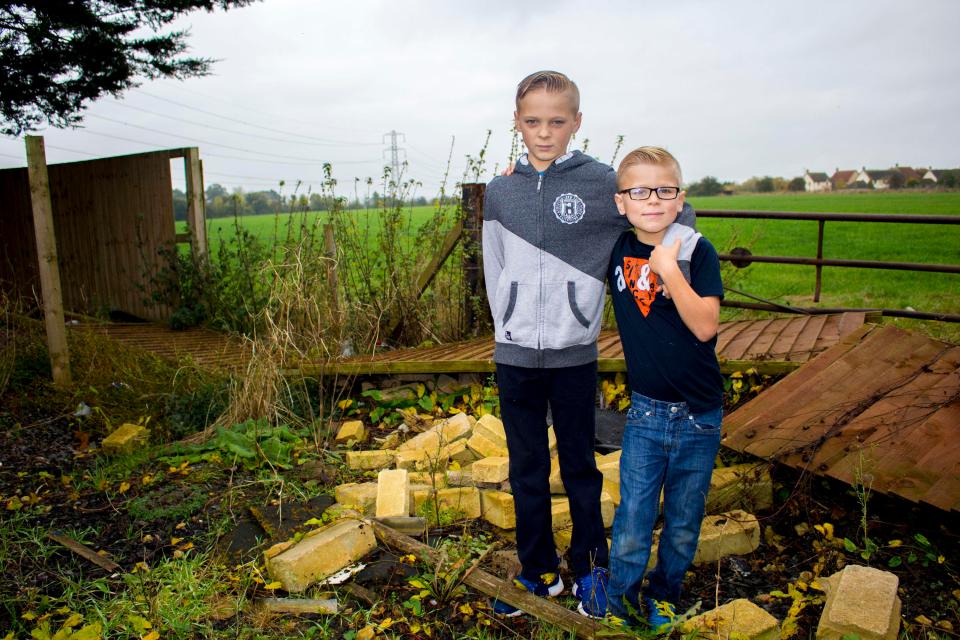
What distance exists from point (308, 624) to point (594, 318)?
1672 mm

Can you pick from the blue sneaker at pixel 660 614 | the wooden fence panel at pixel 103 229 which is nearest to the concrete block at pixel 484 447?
the blue sneaker at pixel 660 614

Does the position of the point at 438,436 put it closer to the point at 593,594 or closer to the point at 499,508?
the point at 499,508

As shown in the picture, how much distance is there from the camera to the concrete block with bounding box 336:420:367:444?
16.6 feet

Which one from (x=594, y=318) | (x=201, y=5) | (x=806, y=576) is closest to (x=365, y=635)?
(x=594, y=318)

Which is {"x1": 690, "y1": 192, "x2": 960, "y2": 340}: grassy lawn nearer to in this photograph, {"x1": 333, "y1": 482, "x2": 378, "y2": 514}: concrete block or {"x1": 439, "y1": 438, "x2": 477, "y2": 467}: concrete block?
{"x1": 439, "y1": 438, "x2": 477, "y2": 467}: concrete block

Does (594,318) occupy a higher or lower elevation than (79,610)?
higher

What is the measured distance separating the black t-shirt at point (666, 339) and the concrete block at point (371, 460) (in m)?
2.24

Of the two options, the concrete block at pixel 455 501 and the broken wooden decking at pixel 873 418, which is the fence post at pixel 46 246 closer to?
the concrete block at pixel 455 501

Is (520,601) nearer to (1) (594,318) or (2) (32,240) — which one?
(1) (594,318)

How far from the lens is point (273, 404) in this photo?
5.19 meters

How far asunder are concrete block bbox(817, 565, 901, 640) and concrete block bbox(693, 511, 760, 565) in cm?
65

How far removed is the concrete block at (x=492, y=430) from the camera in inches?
174

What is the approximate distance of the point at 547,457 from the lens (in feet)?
10.0

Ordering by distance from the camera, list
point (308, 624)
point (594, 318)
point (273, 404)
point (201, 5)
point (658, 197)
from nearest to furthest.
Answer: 1. point (658, 197)
2. point (594, 318)
3. point (308, 624)
4. point (273, 404)
5. point (201, 5)
